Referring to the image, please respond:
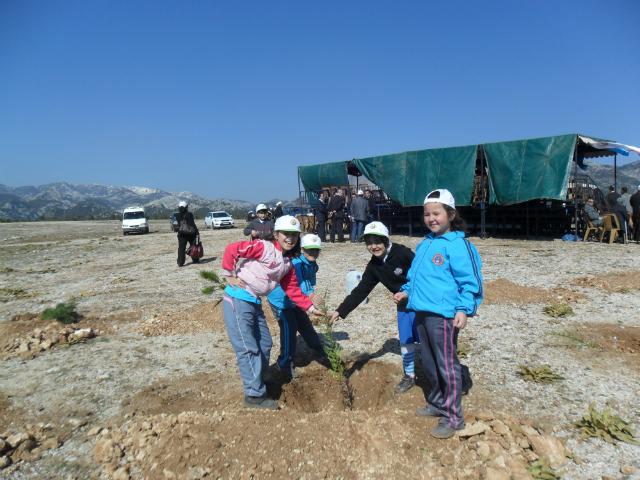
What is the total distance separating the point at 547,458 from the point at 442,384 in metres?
0.72

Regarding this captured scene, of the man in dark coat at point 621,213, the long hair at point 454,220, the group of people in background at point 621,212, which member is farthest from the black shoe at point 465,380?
the man in dark coat at point 621,213

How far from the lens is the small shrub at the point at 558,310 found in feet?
17.5

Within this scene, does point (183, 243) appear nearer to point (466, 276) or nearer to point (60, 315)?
point (60, 315)

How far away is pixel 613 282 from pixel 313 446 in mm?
6479

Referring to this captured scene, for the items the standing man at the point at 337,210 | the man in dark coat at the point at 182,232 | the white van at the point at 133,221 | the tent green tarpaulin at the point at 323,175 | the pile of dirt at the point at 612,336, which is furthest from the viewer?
the white van at the point at 133,221

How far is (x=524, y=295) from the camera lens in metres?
6.38

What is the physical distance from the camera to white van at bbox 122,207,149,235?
82.7ft

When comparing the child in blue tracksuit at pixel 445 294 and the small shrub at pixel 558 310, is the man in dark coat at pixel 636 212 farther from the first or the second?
the child in blue tracksuit at pixel 445 294

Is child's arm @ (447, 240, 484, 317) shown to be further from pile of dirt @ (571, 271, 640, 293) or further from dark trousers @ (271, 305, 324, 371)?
pile of dirt @ (571, 271, 640, 293)

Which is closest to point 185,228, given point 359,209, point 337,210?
point 337,210

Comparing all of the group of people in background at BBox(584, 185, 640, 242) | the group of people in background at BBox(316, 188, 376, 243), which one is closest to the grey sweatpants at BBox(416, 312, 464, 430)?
the group of people in background at BBox(316, 188, 376, 243)

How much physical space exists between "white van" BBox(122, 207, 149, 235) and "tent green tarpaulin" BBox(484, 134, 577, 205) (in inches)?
825

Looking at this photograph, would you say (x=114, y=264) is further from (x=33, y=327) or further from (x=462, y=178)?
(x=462, y=178)

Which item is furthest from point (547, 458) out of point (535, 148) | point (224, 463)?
point (535, 148)
